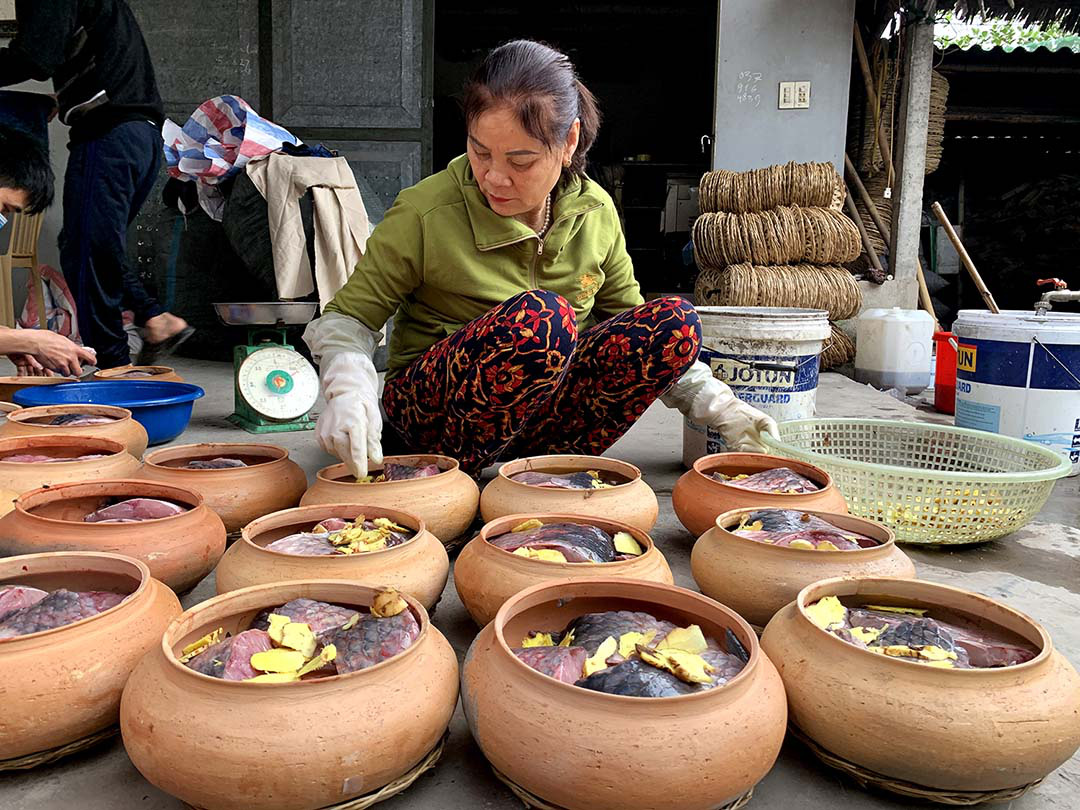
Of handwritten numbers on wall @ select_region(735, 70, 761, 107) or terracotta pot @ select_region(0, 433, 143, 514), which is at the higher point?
handwritten numbers on wall @ select_region(735, 70, 761, 107)

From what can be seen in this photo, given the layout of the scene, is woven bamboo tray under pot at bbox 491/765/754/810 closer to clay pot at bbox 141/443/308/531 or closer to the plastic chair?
clay pot at bbox 141/443/308/531

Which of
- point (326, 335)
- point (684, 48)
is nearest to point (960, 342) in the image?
point (326, 335)

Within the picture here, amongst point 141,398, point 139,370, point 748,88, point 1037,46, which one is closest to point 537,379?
point 141,398

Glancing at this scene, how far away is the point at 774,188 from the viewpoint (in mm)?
5148

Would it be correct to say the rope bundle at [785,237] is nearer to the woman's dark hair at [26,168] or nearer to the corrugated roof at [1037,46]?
the corrugated roof at [1037,46]

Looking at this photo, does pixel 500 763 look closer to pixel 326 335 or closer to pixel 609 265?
pixel 326 335

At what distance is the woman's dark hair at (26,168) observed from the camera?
2.85m

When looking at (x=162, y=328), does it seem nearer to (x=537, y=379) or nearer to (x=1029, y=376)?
(x=537, y=379)

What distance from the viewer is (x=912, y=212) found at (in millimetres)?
5531

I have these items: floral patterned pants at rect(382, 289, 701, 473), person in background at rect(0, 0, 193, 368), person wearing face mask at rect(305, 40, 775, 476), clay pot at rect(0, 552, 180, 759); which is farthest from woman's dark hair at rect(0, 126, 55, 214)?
clay pot at rect(0, 552, 180, 759)

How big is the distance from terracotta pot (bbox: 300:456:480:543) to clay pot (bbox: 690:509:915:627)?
537 millimetres

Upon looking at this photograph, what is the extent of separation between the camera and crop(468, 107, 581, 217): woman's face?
1.77 metres

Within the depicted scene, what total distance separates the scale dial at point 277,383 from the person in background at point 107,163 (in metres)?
0.70

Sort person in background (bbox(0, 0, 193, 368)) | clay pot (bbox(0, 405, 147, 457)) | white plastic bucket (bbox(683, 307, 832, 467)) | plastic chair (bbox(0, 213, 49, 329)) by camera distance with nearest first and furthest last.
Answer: clay pot (bbox(0, 405, 147, 457)) < white plastic bucket (bbox(683, 307, 832, 467)) < person in background (bbox(0, 0, 193, 368)) < plastic chair (bbox(0, 213, 49, 329))
